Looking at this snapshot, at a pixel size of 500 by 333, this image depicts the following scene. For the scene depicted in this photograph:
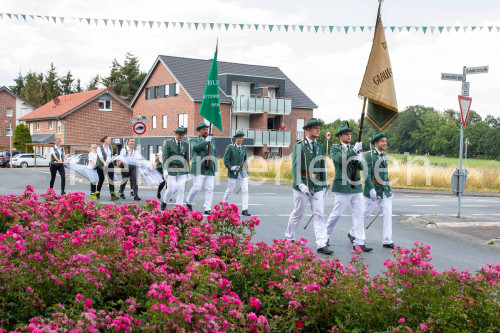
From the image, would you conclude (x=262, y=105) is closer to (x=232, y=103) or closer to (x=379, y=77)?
(x=232, y=103)

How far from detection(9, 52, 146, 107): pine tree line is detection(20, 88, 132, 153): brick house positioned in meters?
19.2

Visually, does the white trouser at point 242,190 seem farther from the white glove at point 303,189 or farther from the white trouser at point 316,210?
the white glove at point 303,189

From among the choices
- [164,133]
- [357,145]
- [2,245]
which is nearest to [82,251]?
[2,245]

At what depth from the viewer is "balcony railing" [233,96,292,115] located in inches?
1897

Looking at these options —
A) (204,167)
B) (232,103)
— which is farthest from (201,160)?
(232,103)

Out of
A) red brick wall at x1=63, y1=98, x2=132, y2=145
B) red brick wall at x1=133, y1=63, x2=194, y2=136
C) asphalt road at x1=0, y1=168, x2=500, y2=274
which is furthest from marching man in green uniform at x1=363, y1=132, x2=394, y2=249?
red brick wall at x1=63, y1=98, x2=132, y2=145

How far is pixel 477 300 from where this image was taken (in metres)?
3.61

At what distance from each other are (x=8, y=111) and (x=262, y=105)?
1659 inches

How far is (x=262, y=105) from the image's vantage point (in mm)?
49188

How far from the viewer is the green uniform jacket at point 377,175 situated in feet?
30.3

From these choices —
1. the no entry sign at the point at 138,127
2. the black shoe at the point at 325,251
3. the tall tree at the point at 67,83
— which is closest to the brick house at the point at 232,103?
the no entry sign at the point at 138,127

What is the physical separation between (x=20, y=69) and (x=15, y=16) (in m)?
99.3

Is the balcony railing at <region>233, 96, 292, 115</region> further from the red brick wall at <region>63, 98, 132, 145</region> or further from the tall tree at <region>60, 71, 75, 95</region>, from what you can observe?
the tall tree at <region>60, 71, 75, 95</region>

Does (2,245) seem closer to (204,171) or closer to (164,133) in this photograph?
(204,171)
